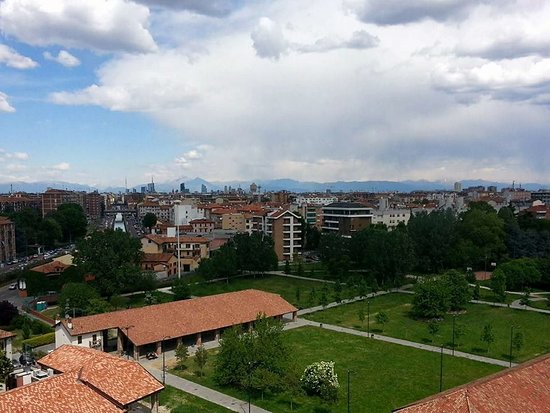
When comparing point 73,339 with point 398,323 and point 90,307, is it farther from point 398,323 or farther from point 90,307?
point 398,323

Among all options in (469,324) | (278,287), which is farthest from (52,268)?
(469,324)

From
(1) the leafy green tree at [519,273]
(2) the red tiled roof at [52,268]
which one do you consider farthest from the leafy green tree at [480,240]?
(2) the red tiled roof at [52,268]

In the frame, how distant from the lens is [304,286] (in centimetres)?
6081

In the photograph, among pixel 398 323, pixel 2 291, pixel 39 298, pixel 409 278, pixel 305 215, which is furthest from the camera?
pixel 305 215

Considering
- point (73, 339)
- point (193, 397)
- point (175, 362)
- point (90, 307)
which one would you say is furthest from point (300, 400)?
point (90, 307)

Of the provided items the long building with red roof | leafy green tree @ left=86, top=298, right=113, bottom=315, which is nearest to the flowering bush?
the long building with red roof

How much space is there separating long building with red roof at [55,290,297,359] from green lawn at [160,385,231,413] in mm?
6457

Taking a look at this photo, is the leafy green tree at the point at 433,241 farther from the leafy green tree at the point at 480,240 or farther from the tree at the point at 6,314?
the tree at the point at 6,314

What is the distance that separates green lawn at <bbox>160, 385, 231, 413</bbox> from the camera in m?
26.4

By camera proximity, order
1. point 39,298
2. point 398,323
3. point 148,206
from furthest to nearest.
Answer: point 148,206, point 39,298, point 398,323

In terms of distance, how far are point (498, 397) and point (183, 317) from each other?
24.2m

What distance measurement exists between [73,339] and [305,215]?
7678cm

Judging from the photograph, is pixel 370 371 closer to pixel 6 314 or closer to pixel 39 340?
pixel 39 340

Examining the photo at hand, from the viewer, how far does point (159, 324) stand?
36750mm
